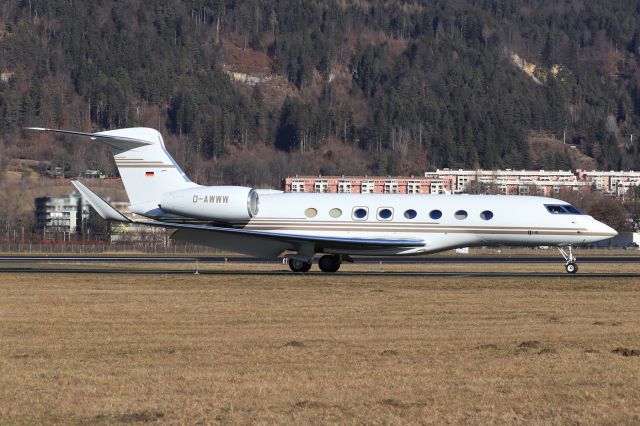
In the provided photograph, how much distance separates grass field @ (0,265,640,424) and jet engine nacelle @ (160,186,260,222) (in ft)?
33.6

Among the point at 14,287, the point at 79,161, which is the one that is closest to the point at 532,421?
the point at 14,287

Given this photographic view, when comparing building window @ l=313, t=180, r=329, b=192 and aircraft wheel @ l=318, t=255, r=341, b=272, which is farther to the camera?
building window @ l=313, t=180, r=329, b=192

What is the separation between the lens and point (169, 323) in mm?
24500

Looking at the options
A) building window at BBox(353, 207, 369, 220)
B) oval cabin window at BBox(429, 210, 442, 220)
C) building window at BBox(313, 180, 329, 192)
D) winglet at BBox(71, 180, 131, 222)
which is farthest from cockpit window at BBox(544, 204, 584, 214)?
building window at BBox(313, 180, 329, 192)

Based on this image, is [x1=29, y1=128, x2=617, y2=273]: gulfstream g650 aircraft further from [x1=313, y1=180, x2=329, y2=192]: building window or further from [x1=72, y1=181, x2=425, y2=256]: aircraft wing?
[x1=313, y1=180, x2=329, y2=192]: building window

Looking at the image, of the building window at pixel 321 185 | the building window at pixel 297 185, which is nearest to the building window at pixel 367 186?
the building window at pixel 321 185

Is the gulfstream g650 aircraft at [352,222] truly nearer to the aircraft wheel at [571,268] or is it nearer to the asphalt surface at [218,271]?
the aircraft wheel at [571,268]

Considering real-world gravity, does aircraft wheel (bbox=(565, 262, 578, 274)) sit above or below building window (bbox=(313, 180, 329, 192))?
below

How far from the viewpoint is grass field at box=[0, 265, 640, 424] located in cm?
1540

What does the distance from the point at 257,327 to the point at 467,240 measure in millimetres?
19528

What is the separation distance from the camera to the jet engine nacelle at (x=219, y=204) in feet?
141

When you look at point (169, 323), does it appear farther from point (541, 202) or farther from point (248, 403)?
point (541, 202)

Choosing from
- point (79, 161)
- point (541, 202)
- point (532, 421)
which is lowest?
point (532, 421)

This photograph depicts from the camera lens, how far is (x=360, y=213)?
140ft
